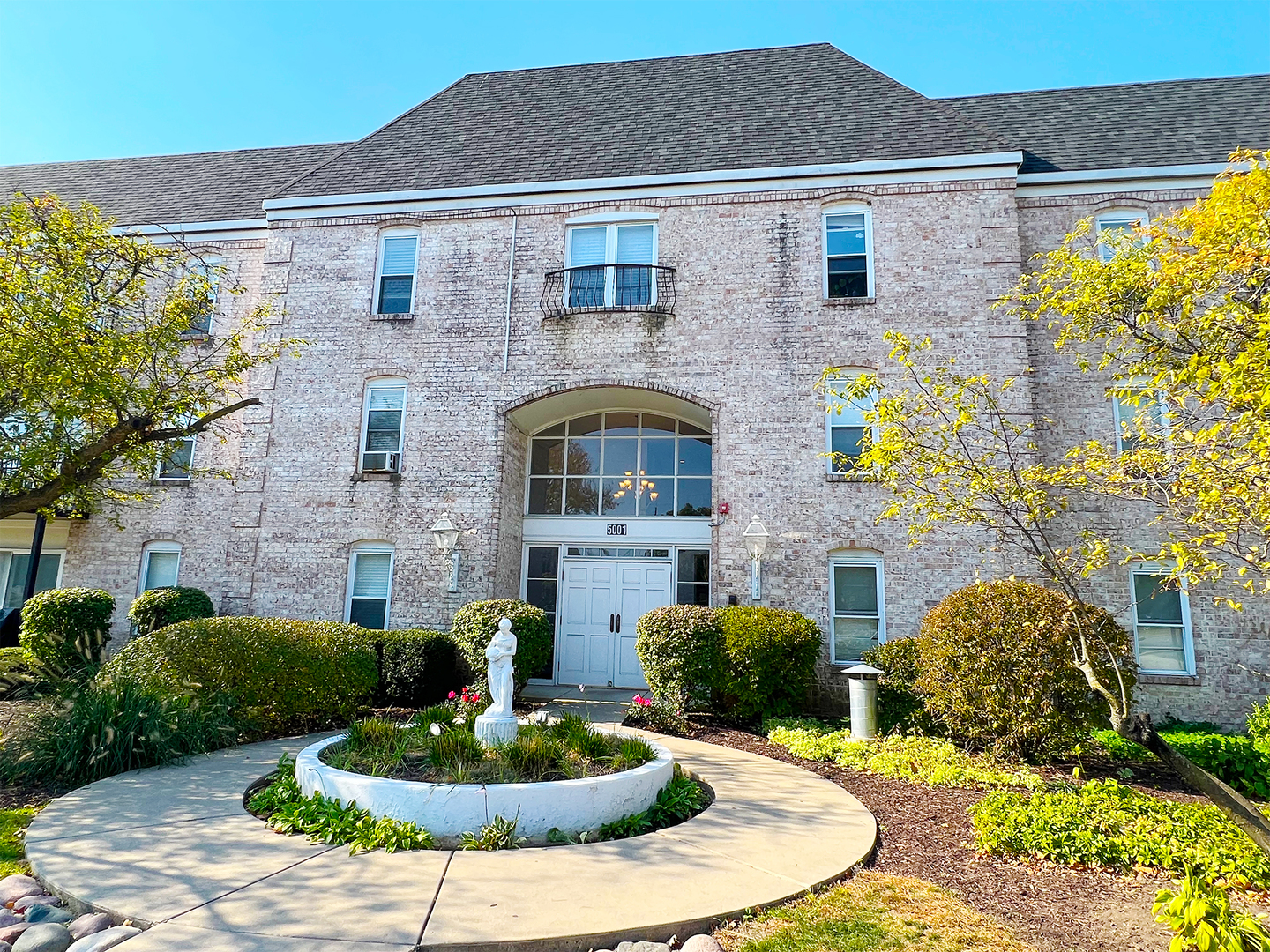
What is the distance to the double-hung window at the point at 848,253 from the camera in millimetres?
13422

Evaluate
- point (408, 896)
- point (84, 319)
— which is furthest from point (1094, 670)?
point (84, 319)

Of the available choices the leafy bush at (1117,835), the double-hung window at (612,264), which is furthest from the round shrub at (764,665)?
the double-hung window at (612,264)

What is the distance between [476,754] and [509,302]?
9.88m

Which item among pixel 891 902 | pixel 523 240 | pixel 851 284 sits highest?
pixel 523 240

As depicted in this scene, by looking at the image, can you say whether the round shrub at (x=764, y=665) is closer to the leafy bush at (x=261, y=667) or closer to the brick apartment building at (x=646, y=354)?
the brick apartment building at (x=646, y=354)

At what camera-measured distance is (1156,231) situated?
25.8 feet

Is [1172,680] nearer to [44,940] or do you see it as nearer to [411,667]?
[411,667]

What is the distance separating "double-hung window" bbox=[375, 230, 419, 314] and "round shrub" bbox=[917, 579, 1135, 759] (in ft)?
37.7

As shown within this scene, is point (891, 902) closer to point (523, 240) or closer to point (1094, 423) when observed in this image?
point (1094, 423)

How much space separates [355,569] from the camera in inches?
539

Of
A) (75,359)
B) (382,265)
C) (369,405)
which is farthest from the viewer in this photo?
(382,265)

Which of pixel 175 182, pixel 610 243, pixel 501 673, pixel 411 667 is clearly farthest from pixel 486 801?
pixel 175 182

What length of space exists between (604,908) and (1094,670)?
21.4 feet

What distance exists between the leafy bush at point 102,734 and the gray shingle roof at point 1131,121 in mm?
15817
